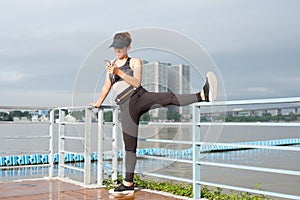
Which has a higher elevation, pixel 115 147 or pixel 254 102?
pixel 254 102

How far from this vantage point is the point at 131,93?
13.3ft

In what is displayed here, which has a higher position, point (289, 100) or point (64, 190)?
point (289, 100)

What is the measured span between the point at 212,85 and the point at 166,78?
433 mm

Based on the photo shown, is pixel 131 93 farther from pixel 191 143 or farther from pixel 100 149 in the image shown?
pixel 100 149

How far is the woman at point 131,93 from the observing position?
12.8 ft

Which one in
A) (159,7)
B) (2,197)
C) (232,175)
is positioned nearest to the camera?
(2,197)

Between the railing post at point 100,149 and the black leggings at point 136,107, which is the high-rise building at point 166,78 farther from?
the railing post at point 100,149

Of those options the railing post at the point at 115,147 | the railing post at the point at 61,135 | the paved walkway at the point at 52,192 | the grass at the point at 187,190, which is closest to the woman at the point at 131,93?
the paved walkway at the point at 52,192

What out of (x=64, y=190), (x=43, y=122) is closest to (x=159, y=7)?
(x=43, y=122)

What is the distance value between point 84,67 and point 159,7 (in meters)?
2.51

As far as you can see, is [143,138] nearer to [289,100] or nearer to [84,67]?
[84,67]

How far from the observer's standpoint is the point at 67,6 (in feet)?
23.4

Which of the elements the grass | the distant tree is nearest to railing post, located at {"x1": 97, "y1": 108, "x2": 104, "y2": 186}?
the grass

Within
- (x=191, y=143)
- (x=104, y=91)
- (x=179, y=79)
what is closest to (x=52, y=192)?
(x=104, y=91)
